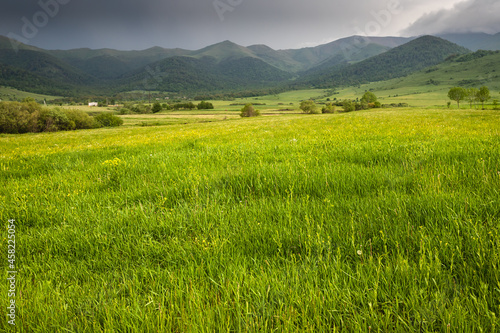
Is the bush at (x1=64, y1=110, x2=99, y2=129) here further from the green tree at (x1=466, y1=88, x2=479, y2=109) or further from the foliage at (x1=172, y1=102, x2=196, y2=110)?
the green tree at (x1=466, y1=88, x2=479, y2=109)

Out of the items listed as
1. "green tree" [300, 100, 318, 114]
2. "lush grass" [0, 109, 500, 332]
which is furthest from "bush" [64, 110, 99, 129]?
"green tree" [300, 100, 318, 114]

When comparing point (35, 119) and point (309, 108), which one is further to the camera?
point (309, 108)

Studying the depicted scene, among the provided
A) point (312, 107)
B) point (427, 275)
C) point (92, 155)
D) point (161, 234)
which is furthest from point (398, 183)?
point (312, 107)

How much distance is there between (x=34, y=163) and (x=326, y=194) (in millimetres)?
9549

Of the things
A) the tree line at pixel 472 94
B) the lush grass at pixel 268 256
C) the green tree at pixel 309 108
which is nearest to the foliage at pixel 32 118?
the lush grass at pixel 268 256

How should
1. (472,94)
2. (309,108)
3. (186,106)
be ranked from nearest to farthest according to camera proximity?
(472,94) < (309,108) < (186,106)

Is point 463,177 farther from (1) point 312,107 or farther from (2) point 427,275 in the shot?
(1) point 312,107

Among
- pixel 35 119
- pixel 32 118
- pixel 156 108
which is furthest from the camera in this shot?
pixel 156 108

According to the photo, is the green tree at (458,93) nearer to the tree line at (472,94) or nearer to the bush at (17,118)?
the tree line at (472,94)

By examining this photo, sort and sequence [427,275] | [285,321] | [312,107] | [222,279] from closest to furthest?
1. [285,321]
2. [427,275]
3. [222,279]
4. [312,107]

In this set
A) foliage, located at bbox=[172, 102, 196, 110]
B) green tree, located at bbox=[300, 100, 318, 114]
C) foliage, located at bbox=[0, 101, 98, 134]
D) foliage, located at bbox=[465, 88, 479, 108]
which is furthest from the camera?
foliage, located at bbox=[172, 102, 196, 110]

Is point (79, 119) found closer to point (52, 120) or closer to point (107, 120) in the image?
point (52, 120)

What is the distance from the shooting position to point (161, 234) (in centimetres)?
304

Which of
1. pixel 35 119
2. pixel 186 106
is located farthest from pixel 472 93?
pixel 35 119
